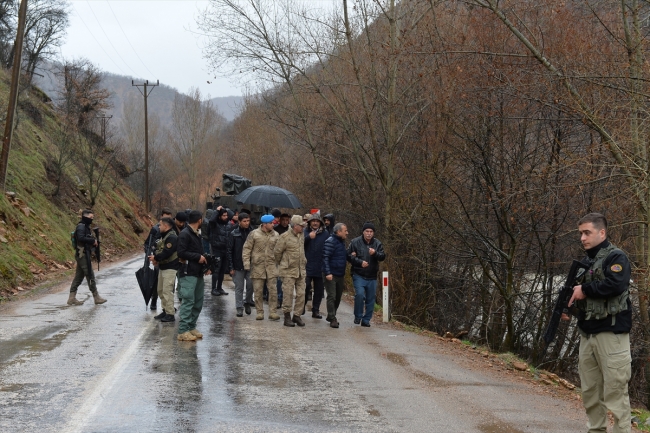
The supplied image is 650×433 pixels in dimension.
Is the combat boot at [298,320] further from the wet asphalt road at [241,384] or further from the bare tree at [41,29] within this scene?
the bare tree at [41,29]

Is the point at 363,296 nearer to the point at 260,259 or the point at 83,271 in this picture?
the point at 260,259

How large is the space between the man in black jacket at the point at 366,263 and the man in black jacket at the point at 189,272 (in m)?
3.56

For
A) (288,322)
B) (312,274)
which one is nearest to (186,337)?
(288,322)

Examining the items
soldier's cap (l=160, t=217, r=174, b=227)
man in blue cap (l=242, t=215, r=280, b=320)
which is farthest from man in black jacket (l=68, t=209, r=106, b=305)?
man in blue cap (l=242, t=215, r=280, b=320)

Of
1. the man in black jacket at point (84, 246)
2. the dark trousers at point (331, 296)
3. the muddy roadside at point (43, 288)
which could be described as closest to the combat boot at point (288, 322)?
the dark trousers at point (331, 296)

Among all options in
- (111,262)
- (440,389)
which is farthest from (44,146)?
(440,389)

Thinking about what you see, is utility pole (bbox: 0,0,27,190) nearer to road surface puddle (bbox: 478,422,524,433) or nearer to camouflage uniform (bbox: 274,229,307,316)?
camouflage uniform (bbox: 274,229,307,316)

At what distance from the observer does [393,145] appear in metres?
18.5

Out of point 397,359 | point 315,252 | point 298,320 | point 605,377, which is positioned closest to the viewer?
point 605,377

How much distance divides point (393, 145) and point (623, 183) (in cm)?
610

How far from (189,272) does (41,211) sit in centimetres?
2172

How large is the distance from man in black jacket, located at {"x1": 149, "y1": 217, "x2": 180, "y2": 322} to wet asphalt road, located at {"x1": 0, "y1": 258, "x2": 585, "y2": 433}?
14.0 inches

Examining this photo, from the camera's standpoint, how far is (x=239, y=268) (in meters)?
14.1

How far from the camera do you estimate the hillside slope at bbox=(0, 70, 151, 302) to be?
21531 millimetres
